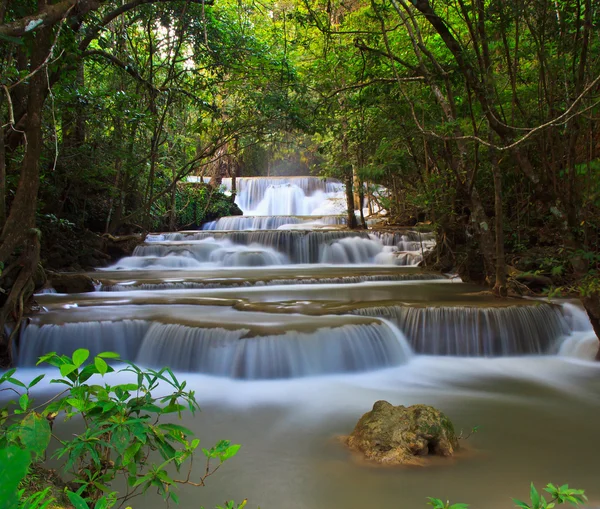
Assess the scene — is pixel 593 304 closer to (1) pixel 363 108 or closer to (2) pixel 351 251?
(1) pixel 363 108

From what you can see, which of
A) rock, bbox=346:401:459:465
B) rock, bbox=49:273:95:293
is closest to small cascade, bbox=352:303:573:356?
rock, bbox=346:401:459:465

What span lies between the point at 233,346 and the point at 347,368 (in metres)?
1.43

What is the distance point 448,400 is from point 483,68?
11.8 ft

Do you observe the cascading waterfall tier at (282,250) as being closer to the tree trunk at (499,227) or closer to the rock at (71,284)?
the rock at (71,284)

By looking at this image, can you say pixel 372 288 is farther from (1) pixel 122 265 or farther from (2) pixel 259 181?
(2) pixel 259 181

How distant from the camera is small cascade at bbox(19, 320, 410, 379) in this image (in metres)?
5.79

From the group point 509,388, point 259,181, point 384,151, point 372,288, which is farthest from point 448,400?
point 259,181

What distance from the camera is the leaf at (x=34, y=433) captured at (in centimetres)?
143

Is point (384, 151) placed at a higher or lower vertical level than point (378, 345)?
higher

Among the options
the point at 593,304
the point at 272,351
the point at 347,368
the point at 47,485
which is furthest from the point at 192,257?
the point at 47,485

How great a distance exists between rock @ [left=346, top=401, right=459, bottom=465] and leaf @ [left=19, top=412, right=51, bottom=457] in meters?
2.63

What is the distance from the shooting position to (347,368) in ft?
19.5

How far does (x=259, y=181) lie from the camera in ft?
86.3

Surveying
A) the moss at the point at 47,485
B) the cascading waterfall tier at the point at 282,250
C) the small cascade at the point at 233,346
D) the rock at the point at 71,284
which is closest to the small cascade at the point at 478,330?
the small cascade at the point at 233,346
